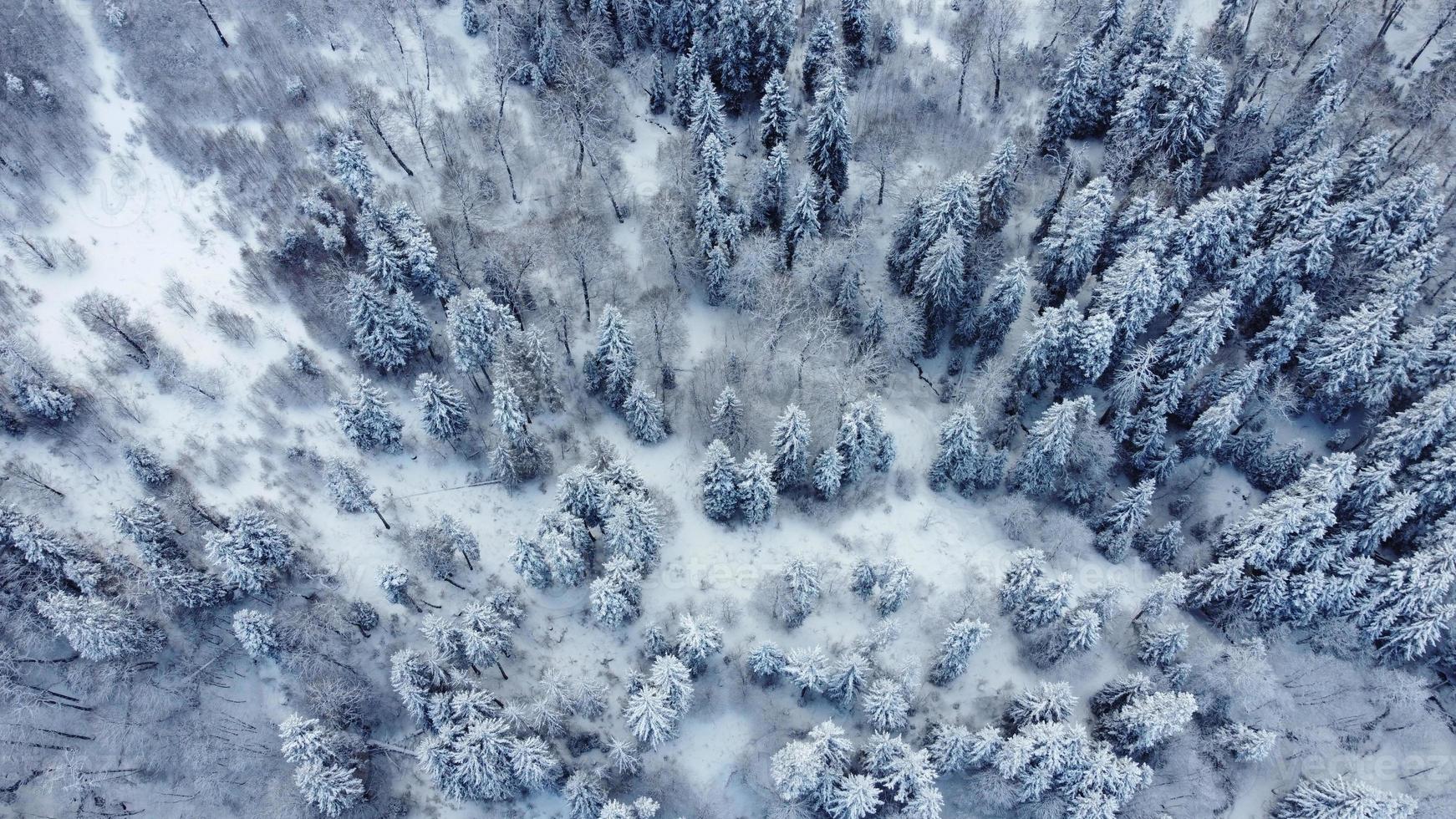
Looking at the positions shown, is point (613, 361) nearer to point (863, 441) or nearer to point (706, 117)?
point (863, 441)

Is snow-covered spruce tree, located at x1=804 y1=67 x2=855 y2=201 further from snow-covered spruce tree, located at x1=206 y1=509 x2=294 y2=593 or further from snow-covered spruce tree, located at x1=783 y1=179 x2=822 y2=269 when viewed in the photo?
snow-covered spruce tree, located at x1=206 y1=509 x2=294 y2=593

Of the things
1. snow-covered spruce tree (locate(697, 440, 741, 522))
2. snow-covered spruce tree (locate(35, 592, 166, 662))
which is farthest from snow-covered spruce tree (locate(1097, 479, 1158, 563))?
snow-covered spruce tree (locate(35, 592, 166, 662))

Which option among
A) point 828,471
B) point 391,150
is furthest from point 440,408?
point 828,471

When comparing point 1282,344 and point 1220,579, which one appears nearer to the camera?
point 1220,579

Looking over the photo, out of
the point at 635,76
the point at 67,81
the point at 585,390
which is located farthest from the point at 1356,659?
the point at 67,81

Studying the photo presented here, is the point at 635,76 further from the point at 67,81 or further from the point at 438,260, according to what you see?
the point at 67,81

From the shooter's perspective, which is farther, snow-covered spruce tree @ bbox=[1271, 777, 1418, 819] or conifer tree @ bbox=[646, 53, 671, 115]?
conifer tree @ bbox=[646, 53, 671, 115]

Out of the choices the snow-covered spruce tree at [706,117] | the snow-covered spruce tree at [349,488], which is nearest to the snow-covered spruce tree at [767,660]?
the snow-covered spruce tree at [349,488]

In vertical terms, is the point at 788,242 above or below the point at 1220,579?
above
